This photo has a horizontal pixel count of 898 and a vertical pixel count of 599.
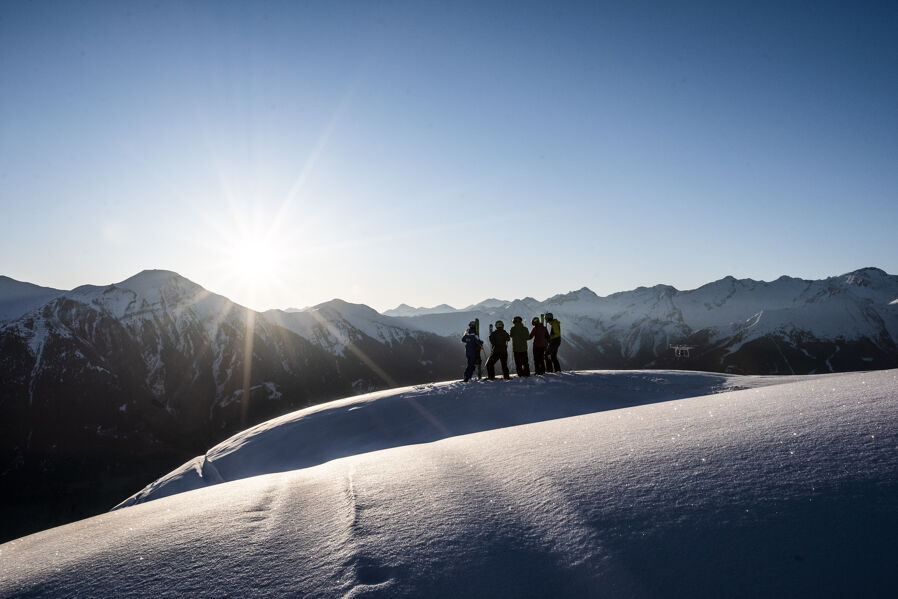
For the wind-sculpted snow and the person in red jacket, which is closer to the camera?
the wind-sculpted snow

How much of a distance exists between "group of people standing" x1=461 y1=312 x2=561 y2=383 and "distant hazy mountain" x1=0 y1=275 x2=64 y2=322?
208 m

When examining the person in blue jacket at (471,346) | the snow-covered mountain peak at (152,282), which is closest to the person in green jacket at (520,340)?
the person in blue jacket at (471,346)

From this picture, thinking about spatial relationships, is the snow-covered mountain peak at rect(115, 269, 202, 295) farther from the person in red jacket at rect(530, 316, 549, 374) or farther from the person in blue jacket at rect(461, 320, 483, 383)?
the person in red jacket at rect(530, 316, 549, 374)

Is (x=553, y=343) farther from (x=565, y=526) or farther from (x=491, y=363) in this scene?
(x=565, y=526)

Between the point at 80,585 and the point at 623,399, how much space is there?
13.4 metres

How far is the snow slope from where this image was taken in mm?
2480

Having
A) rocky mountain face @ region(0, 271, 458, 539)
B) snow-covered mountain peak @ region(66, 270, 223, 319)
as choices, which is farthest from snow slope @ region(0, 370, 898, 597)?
snow-covered mountain peak @ region(66, 270, 223, 319)

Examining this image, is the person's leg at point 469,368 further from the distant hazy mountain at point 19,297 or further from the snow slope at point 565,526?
the distant hazy mountain at point 19,297

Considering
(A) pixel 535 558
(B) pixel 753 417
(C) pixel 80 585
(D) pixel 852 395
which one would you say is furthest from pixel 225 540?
(D) pixel 852 395

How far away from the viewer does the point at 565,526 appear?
2.99m

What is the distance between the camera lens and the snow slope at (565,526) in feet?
8.14

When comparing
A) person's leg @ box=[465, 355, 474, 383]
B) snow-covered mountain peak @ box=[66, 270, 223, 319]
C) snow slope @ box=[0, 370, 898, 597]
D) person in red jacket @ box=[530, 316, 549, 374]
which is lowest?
snow slope @ box=[0, 370, 898, 597]

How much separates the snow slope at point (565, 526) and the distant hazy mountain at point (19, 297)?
216m

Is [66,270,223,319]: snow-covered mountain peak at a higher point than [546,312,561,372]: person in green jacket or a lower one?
higher
